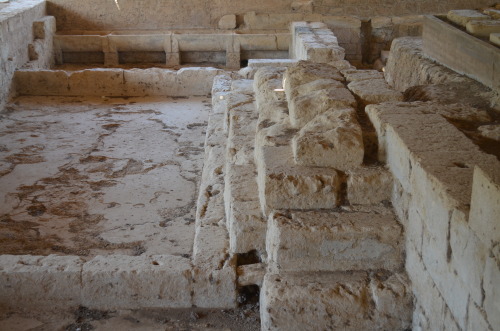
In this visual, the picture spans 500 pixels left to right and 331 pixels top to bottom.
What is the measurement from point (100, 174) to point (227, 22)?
528 cm

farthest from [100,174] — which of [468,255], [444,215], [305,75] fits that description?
[468,255]

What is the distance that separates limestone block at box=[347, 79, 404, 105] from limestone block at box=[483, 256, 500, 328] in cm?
208

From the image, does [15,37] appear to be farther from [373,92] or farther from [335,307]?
[335,307]

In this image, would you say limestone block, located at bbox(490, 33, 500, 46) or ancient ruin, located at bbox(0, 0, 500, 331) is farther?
limestone block, located at bbox(490, 33, 500, 46)

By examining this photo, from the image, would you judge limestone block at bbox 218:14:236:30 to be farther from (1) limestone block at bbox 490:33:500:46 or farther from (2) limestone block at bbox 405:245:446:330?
(2) limestone block at bbox 405:245:446:330

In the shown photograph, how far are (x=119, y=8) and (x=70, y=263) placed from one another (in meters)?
7.58

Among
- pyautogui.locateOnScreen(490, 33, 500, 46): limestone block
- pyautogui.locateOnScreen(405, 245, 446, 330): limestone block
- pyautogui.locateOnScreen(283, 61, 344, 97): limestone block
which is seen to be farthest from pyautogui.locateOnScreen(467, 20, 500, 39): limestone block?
pyautogui.locateOnScreen(405, 245, 446, 330): limestone block

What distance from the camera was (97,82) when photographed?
8.16 metres

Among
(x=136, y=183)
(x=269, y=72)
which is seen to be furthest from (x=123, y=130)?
(x=269, y=72)

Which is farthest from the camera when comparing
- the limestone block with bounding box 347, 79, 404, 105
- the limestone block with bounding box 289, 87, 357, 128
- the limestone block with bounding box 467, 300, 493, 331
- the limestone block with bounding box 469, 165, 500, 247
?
the limestone block with bounding box 347, 79, 404, 105

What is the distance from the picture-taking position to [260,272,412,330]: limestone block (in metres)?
2.86

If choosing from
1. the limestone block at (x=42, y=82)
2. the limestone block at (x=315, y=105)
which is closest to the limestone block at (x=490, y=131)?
the limestone block at (x=315, y=105)

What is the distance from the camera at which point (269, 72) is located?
5379mm

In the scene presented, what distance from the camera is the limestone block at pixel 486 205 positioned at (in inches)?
78.9
